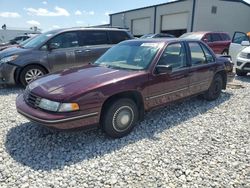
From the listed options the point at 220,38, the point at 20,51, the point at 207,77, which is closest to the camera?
the point at 207,77

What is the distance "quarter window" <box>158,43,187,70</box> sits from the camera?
430cm

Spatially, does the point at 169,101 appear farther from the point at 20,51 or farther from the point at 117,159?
the point at 20,51

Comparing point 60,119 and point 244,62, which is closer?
point 60,119

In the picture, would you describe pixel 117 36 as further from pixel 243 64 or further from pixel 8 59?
pixel 243 64

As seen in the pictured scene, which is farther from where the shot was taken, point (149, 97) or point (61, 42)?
point (61, 42)

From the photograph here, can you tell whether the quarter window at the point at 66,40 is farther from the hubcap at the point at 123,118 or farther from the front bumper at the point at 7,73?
the hubcap at the point at 123,118

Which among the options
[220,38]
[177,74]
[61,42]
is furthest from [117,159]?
[220,38]

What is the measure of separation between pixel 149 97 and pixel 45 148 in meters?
1.82

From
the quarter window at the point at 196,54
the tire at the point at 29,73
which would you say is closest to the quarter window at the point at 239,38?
the quarter window at the point at 196,54

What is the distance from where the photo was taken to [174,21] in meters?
25.0

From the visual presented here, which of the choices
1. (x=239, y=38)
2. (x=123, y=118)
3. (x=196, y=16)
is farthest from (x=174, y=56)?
(x=196, y=16)

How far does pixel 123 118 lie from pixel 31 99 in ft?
4.61

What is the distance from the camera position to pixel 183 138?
388 centimetres

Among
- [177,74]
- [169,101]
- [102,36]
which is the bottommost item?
[169,101]
